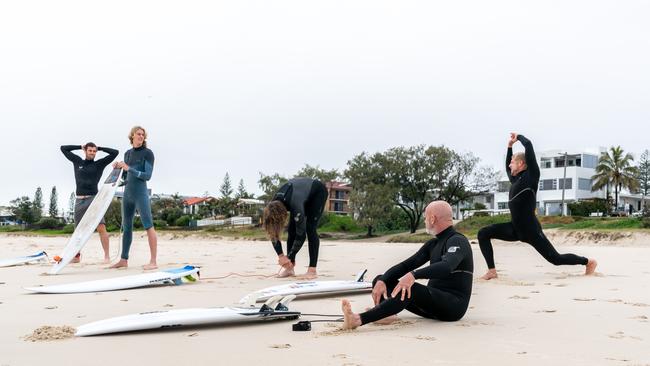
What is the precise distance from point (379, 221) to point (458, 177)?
8.37m

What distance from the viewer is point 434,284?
4699 mm

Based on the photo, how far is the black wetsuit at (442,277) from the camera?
4379 mm

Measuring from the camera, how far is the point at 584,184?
65.0 meters

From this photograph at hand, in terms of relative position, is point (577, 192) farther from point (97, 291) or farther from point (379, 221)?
point (97, 291)

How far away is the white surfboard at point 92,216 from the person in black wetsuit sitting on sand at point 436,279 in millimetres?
6087

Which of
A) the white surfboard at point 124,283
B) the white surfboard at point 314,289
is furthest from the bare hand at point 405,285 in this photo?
the white surfboard at point 124,283

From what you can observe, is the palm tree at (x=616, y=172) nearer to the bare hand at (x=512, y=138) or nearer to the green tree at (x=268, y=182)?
the green tree at (x=268, y=182)

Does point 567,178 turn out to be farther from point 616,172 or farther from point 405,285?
point 405,285

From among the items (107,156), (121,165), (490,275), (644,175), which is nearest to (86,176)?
(107,156)

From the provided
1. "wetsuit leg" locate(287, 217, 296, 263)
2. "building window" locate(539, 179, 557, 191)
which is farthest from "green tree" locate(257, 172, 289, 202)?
"wetsuit leg" locate(287, 217, 296, 263)

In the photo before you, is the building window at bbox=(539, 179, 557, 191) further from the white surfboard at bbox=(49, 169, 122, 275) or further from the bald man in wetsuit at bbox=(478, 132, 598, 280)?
the white surfboard at bbox=(49, 169, 122, 275)

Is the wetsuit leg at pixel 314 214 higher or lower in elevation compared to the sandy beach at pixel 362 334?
higher

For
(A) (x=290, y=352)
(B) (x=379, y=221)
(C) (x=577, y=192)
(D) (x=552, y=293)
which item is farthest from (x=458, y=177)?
(A) (x=290, y=352)

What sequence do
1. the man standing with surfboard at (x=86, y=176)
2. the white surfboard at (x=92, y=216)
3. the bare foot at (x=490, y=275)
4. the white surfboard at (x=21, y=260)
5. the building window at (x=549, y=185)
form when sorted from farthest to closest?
the building window at (x=549, y=185) < the white surfboard at (x=21, y=260) < the man standing with surfboard at (x=86, y=176) < the white surfboard at (x=92, y=216) < the bare foot at (x=490, y=275)
